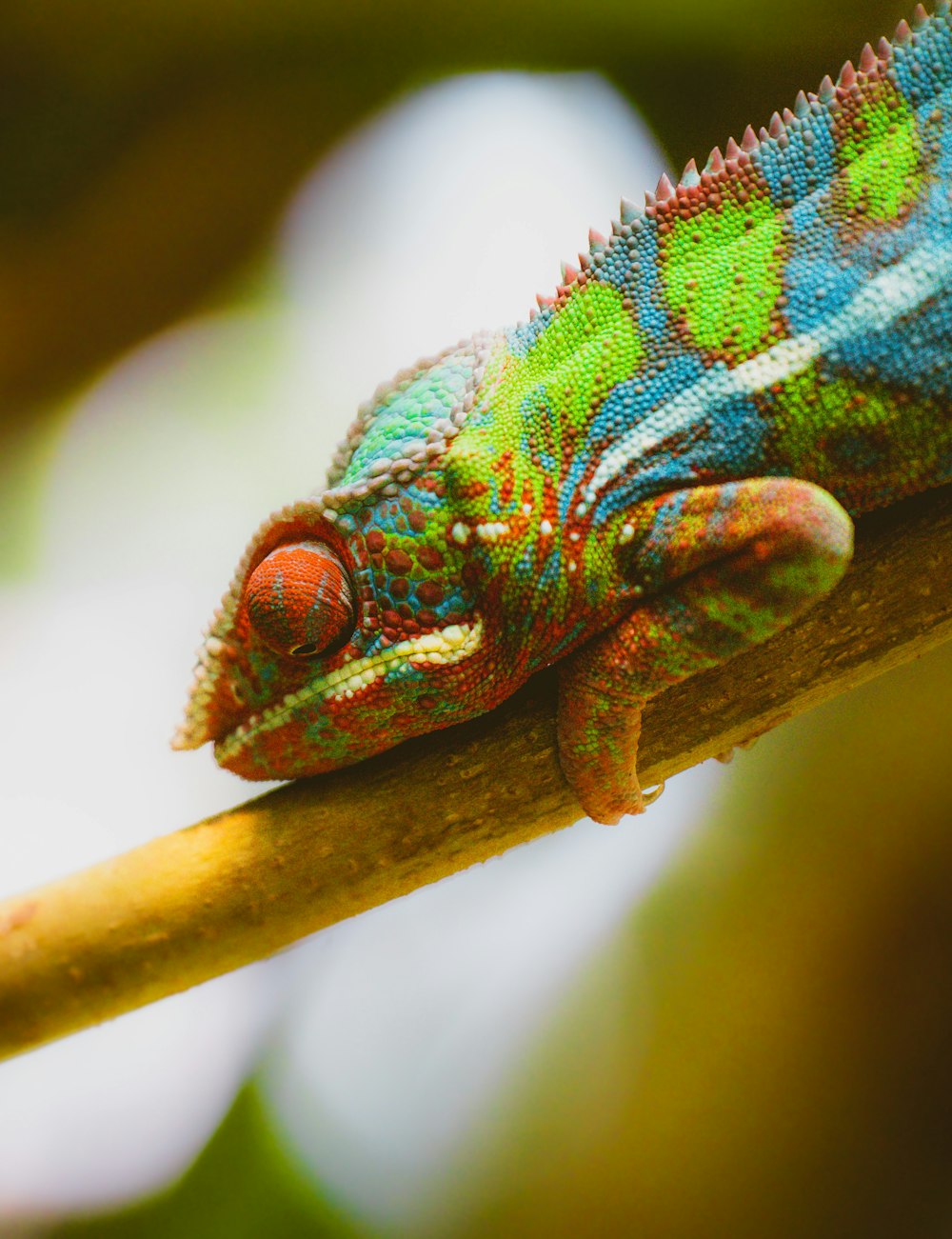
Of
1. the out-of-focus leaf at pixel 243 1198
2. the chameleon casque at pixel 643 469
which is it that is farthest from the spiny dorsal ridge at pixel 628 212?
the out-of-focus leaf at pixel 243 1198

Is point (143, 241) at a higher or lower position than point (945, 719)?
higher

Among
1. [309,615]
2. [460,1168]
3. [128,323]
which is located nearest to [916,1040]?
[460,1168]

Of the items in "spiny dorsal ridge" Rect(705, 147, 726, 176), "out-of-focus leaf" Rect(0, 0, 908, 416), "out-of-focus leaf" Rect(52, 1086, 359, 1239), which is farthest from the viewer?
"out-of-focus leaf" Rect(52, 1086, 359, 1239)

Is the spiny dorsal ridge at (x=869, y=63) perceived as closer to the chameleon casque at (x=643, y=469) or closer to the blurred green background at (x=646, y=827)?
the chameleon casque at (x=643, y=469)

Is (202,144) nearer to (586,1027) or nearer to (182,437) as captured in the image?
(182,437)

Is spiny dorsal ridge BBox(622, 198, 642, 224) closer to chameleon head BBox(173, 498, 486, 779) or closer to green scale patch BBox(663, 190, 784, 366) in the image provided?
green scale patch BBox(663, 190, 784, 366)

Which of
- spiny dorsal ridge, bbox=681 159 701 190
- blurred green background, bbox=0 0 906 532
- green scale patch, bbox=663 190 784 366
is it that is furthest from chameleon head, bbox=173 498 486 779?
blurred green background, bbox=0 0 906 532
